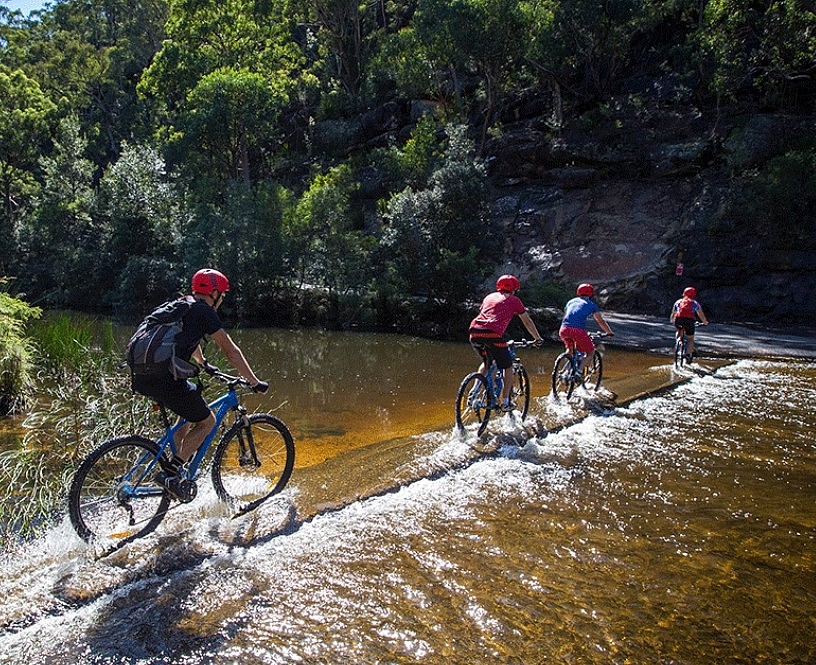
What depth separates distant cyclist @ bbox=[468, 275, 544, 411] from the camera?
761 cm

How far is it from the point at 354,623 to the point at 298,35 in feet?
212

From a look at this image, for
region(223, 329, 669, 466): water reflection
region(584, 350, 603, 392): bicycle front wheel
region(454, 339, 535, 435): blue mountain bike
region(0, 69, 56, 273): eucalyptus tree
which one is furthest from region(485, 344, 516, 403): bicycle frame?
region(0, 69, 56, 273): eucalyptus tree

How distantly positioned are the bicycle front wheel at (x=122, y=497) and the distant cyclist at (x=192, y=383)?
166 mm

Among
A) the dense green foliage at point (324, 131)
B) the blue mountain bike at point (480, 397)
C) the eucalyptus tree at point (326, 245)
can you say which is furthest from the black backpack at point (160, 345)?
the eucalyptus tree at point (326, 245)

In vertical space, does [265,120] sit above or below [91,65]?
below

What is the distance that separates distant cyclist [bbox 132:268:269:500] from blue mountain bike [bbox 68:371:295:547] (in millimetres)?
71

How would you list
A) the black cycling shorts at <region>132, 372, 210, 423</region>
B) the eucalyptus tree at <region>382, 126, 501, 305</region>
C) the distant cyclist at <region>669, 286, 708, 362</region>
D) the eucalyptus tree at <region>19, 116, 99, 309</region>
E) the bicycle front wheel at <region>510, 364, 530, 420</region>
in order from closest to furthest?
the black cycling shorts at <region>132, 372, 210, 423</region> → the bicycle front wheel at <region>510, 364, 530, 420</region> → the distant cyclist at <region>669, 286, 708, 362</region> → the eucalyptus tree at <region>382, 126, 501, 305</region> → the eucalyptus tree at <region>19, 116, 99, 309</region>

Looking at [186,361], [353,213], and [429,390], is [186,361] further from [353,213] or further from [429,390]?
[353,213]

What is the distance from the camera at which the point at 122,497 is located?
4.61 metres

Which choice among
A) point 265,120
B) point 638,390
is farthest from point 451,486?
point 265,120

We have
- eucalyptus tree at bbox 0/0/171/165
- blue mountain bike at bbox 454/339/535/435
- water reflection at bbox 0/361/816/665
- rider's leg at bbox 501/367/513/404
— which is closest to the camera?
water reflection at bbox 0/361/816/665

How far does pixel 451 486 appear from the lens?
609cm

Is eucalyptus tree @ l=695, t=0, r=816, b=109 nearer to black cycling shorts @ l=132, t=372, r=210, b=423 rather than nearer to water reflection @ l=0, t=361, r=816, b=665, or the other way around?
water reflection @ l=0, t=361, r=816, b=665

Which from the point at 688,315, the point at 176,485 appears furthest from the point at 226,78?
the point at 176,485
